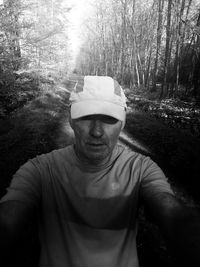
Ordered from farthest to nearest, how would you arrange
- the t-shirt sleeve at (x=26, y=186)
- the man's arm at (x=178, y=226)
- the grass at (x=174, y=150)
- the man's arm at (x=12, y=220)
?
the grass at (x=174, y=150) → the t-shirt sleeve at (x=26, y=186) → the man's arm at (x=12, y=220) → the man's arm at (x=178, y=226)

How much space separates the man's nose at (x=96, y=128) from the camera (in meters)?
1.71

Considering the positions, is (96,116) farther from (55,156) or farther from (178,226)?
(178,226)

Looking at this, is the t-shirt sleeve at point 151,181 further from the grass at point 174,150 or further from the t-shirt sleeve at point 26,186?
the grass at point 174,150

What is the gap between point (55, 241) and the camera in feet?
5.14

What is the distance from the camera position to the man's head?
5.55ft

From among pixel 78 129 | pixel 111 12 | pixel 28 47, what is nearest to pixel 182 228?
pixel 78 129

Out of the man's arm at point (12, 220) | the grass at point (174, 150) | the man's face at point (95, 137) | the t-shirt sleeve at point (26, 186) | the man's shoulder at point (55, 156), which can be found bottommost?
the grass at point (174, 150)

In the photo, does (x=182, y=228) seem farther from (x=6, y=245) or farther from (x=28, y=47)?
(x=28, y=47)

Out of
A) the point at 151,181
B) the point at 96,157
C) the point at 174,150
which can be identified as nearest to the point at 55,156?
the point at 96,157

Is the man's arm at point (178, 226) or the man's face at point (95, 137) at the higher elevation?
the man's face at point (95, 137)

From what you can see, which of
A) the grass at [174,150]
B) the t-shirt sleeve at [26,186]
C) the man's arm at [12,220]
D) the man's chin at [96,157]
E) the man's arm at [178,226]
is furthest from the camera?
the grass at [174,150]

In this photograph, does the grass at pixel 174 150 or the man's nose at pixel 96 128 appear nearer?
the man's nose at pixel 96 128

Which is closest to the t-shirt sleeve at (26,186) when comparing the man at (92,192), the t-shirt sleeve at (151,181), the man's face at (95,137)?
the man at (92,192)

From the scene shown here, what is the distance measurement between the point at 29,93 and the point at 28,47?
423 cm
